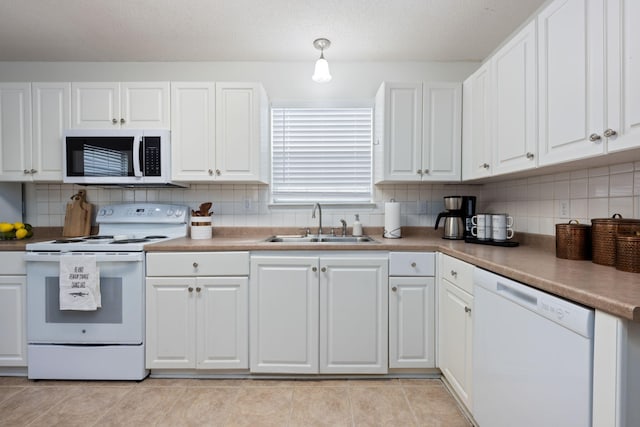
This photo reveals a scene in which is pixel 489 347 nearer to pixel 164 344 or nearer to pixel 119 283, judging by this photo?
pixel 164 344

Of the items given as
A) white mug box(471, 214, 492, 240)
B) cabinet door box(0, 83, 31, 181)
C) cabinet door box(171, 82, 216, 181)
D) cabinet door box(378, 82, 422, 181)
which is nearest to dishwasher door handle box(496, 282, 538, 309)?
white mug box(471, 214, 492, 240)

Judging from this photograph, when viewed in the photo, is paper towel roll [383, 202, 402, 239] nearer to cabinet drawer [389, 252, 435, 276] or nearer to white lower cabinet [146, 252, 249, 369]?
cabinet drawer [389, 252, 435, 276]

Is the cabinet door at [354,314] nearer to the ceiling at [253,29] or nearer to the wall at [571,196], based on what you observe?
the wall at [571,196]

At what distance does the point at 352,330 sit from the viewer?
195 cm

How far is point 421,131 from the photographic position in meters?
2.29

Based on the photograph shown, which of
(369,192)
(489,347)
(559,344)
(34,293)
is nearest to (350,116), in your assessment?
(369,192)

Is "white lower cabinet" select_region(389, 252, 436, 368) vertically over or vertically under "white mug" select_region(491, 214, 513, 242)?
under

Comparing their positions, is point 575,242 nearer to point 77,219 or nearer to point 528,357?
point 528,357

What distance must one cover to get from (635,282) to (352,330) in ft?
4.54

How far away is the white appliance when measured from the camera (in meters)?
1.92

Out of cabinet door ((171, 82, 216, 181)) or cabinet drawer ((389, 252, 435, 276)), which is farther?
cabinet door ((171, 82, 216, 181))

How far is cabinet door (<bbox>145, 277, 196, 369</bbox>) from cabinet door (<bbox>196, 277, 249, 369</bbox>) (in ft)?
0.19

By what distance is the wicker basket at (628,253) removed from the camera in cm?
112

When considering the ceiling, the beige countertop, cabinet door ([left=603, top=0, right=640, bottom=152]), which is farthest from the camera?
the ceiling
